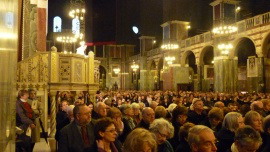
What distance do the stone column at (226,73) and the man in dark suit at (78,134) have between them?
2148 cm

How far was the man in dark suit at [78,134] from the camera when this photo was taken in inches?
165

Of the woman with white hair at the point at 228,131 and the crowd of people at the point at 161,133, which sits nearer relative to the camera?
the crowd of people at the point at 161,133

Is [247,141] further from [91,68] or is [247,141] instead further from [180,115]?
[91,68]

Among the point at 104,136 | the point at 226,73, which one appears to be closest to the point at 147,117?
the point at 104,136

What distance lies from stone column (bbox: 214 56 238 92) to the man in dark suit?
21483 millimetres

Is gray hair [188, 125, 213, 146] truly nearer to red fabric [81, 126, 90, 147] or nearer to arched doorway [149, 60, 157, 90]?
red fabric [81, 126, 90, 147]

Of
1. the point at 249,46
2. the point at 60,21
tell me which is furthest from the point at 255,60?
the point at 60,21

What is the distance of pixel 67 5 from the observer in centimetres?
4438

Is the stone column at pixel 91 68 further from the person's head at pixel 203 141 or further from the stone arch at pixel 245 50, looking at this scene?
the stone arch at pixel 245 50

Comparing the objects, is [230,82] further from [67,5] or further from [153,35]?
[67,5]

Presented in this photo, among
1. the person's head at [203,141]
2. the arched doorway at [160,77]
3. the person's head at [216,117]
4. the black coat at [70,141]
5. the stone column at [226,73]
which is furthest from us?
the arched doorway at [160,77]

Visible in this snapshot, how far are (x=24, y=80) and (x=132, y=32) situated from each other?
37.4 metres

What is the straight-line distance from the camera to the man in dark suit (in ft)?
13.8

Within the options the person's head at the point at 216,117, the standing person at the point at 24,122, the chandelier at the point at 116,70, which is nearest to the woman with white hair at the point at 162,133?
the person's head at the point at 216,117
